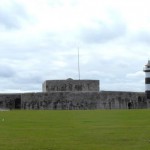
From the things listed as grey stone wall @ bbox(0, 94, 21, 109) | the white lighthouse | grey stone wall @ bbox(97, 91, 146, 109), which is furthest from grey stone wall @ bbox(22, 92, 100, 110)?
the white lighthouse

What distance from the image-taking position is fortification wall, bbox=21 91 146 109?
109 ft

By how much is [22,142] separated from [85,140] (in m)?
1.03

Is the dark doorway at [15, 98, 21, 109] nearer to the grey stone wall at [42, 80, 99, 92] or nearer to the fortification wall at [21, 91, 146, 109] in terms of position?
the fortification wall at [21, 91, 146, 109]

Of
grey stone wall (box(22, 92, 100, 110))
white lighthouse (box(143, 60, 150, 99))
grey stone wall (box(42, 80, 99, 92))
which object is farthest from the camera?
white lighthouse (box(143, 60, 150, 99))

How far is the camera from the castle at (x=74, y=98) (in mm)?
33344

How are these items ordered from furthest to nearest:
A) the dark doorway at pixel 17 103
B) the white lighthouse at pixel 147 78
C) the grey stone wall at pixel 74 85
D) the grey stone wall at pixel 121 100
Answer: the white lighthouse at pixel 147 78 < the grey stone wall at pixel 74 85 < the dark doorway at pixel 17 103 < the grey stone wall at pixel 121 100

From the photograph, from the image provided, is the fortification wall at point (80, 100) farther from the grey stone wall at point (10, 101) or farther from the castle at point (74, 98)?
the grey stone wall at point (10, 101)

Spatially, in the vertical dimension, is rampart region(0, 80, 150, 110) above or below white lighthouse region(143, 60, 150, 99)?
below

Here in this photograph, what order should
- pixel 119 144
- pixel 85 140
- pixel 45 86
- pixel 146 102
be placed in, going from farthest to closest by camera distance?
pixel 45 86, pixel 146 102, pixel 85 140, pixel 119 144

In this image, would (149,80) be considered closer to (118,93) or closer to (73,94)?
(118,93)

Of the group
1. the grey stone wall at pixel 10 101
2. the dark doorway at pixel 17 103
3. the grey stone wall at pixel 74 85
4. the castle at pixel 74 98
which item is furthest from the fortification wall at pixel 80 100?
the grey stone wall at pixel 74 85

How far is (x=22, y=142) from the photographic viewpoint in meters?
7.27

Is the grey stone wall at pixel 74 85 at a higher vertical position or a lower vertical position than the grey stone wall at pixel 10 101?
higher

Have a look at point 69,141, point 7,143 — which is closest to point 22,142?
point 7,143
